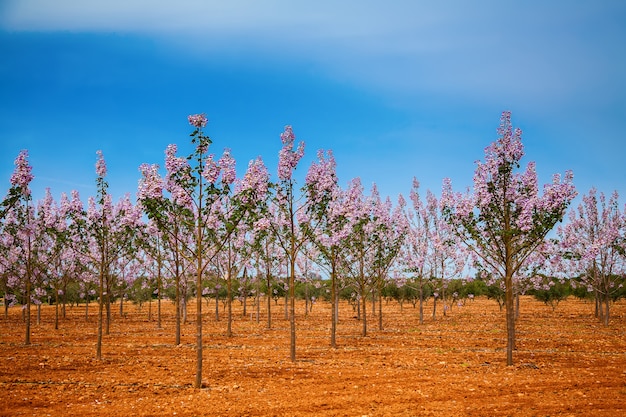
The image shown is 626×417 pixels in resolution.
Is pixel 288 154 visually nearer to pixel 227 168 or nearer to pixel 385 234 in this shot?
pixel 227 168

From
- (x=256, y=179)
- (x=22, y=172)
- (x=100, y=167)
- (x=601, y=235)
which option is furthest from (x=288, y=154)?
(x=601, y=235)

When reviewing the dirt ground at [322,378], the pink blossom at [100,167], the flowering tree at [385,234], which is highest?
the pink blossom at [100,167]

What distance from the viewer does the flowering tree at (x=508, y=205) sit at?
1764 cm

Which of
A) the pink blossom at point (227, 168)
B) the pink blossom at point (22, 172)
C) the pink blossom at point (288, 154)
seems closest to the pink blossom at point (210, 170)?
the pink blossom at point (227, 168)

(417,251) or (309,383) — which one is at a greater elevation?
(417,251)

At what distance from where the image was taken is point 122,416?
11117 millimetres

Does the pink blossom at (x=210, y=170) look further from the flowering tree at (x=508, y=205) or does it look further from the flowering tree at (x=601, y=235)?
the flowering tree at (x=601, y=235)

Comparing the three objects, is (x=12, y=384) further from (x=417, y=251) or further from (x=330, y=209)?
(x=417, y=251)

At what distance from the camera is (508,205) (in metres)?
18.5

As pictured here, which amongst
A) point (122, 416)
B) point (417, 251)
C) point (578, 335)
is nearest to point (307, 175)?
point (122, 416)

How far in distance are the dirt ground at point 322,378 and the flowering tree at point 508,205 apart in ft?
10.9

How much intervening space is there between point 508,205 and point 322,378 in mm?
9827

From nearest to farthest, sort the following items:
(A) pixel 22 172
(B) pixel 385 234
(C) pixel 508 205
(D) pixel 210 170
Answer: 1. (D) pixel 210 170
2. (C) pixel 508 205
3. (A) pixel 22 172
4. (B) pixel 385 234

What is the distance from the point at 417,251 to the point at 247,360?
2560cm
